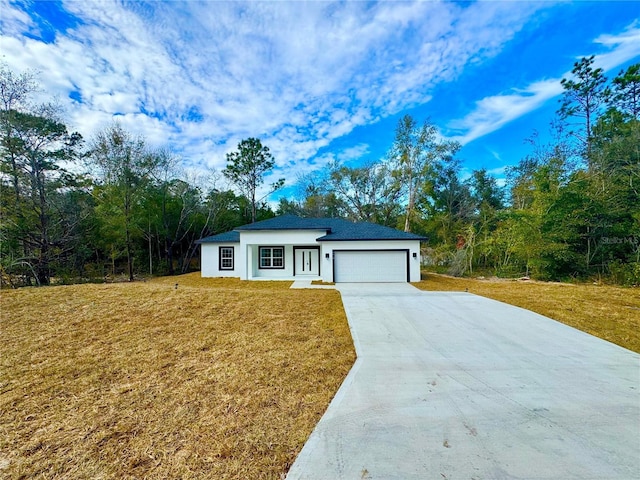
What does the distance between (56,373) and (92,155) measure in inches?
628

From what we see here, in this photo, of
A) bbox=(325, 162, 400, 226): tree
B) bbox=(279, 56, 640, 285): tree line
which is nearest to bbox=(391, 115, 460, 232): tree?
bbox=(279, 56, 640, 285): tree line

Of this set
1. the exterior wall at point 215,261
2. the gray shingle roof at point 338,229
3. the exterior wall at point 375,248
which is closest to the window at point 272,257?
the gray shingle roof at point 338,229

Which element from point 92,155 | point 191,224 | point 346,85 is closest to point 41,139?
point 92,155

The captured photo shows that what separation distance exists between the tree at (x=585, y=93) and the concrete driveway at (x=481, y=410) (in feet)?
63.6

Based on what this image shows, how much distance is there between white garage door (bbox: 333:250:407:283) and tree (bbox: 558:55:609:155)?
14.9 m

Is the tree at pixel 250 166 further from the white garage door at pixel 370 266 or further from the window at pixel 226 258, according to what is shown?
the white garage door at pixel 370 266

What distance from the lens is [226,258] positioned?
55.4ft

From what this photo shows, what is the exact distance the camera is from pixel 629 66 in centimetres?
1602

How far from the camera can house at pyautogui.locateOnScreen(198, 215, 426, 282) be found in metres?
13.2

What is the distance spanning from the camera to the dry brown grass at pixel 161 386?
2.25 m

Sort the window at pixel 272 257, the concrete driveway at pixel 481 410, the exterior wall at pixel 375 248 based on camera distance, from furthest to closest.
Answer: the window at pixel 272 257 → the exterior wall at pixel 375 248 → the concrete driveway at pixel 481 410

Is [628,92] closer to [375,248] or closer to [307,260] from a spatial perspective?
[375,248]

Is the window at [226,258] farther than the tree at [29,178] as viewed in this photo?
Yes

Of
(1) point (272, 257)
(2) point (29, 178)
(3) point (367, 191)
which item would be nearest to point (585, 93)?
(3) point (367, 191)
